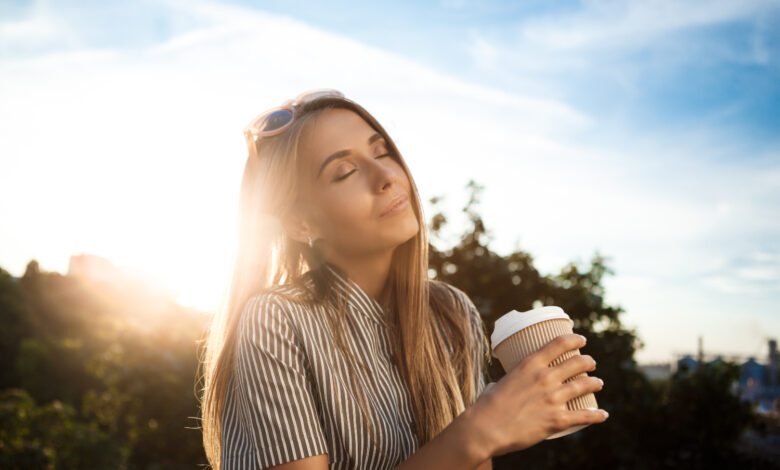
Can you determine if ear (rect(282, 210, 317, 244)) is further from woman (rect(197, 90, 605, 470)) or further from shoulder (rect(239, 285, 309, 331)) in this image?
shoulder (rect(239, 285, 309, 331))

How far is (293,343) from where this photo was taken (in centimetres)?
211

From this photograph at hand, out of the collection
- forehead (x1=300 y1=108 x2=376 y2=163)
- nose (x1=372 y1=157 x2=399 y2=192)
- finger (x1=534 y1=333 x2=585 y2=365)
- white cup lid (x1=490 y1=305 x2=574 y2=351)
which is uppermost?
forehead (x1=300 y1=108 x2=376 y2=163)

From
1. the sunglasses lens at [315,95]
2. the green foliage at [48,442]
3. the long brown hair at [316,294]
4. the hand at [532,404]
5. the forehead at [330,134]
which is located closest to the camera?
the hand at [532,404]

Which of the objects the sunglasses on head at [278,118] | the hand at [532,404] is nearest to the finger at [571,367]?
the hand at [532,404]

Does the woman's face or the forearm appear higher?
the woman's face

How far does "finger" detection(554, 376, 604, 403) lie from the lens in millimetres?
1716

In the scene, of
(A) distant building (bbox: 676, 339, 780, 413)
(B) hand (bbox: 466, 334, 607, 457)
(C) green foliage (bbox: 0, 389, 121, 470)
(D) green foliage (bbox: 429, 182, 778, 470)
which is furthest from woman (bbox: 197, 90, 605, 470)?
(C) green foliage (bbox: 0, 389, 121, 470)

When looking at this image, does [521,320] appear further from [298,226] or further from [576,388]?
[298,226]

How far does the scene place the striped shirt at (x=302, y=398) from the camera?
1975mm

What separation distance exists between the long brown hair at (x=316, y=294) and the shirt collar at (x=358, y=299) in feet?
0.17

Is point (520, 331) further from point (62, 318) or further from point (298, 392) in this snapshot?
point (62, 318)

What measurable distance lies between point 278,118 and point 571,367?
175 cm

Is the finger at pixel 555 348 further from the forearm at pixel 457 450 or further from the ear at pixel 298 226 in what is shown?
the ear at pixel 298 226

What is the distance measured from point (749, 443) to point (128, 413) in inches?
371
